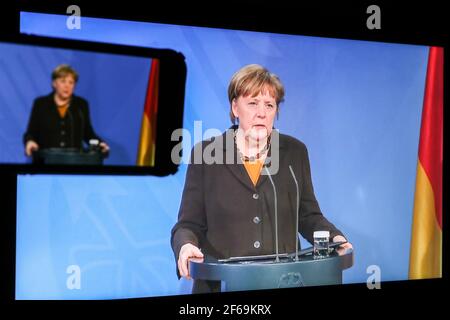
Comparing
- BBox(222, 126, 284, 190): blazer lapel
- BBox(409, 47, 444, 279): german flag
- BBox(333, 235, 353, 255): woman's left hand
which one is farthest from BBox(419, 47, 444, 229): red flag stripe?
BBox(222, 126, 284, 190): blazer lapel

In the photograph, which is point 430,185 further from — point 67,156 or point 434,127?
point 67,156

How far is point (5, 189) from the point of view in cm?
252

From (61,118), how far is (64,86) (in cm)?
6

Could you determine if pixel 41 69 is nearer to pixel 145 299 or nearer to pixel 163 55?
pixel 163 55

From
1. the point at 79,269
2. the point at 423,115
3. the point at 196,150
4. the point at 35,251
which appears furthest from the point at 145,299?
the point at 423,115

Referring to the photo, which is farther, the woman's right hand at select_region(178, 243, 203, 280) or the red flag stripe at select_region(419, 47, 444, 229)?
the red flag stripe at select_region(419, 47, 444, 229)

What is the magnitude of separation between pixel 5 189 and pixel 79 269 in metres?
0.51

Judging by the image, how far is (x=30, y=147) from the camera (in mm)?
771

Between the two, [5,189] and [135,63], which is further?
[5,189]

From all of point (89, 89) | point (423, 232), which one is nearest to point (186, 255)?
point (423, 232)

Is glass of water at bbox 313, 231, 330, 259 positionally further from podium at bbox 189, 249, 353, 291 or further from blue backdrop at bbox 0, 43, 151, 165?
blue backdrop at bbox 0, 43, 151, 165

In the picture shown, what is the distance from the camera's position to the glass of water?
2674 mm

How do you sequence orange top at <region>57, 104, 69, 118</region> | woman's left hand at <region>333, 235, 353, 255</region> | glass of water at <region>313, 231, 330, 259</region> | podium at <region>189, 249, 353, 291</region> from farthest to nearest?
woman's left hand at <region>333, 235, 353, 255</region> < glass of water at <region>313, 231, 330, 259</region> < podium at <region>189, 249, 353, 291</region> < orange top at <region>57, 104, 69, 118</region>

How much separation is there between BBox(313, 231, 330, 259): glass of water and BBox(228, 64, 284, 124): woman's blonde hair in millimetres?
719
